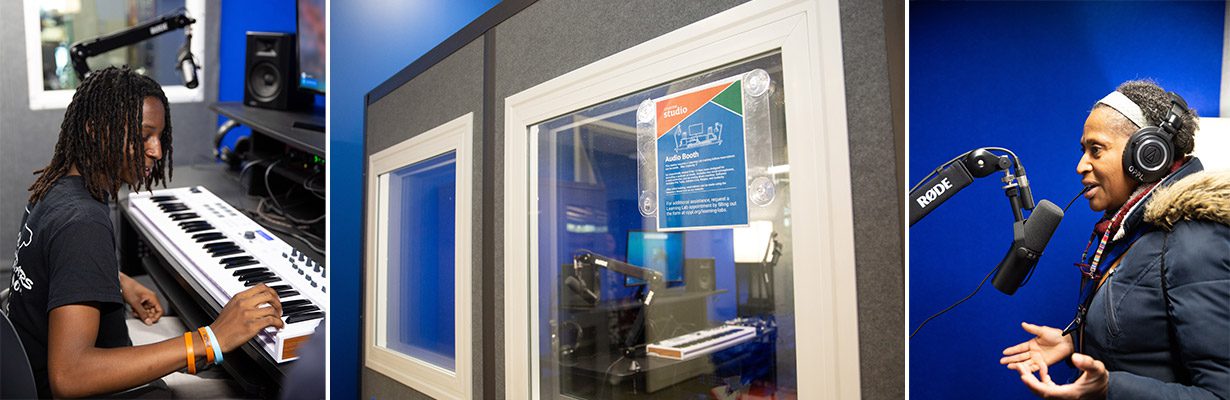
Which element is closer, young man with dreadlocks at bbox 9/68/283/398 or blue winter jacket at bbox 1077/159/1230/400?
blue winter jacket at bbox 1077/159/1230/400

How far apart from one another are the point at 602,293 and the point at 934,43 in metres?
0.90

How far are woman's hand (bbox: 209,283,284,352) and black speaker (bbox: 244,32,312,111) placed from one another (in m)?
0.39

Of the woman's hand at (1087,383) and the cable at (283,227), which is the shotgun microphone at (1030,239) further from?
the cable at (283,227)

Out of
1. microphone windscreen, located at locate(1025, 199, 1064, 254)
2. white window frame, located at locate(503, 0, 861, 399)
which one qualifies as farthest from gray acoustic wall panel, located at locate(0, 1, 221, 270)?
microphone windscreen, located at locate(1025, 199, 1064, 254)

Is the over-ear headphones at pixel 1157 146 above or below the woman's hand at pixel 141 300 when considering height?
above

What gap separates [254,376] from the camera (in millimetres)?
1140

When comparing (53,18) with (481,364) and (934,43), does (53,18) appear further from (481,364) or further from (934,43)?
(934,43)

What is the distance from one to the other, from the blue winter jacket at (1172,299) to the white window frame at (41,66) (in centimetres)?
163

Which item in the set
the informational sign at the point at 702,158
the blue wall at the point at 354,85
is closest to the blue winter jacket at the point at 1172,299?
the informational sign at the point at 702,158

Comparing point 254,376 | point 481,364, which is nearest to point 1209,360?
point 481,364

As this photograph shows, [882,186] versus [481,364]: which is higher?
[882,186]

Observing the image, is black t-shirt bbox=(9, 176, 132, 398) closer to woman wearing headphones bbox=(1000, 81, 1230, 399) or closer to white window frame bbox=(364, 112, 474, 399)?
white window frame bbox=(364, 112, 474, 399)

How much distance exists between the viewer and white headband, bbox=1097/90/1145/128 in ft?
3.34

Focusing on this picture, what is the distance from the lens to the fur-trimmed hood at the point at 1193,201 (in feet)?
2.93
